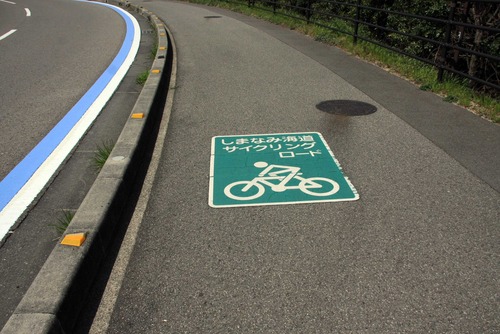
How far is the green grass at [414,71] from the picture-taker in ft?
19.7

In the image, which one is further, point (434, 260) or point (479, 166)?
point (479, 166)

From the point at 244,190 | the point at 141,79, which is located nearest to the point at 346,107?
the point at 244,190

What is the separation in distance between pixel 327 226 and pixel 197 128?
8.70ft

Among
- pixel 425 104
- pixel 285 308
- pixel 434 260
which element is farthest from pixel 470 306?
pixel 425 104

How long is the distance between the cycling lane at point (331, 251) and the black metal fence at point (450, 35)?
2.63 meters

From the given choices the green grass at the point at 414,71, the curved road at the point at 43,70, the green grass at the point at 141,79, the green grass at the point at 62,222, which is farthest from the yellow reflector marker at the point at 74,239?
the green grass at the point at 414,71

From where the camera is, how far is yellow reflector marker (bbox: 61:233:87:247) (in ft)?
8.71

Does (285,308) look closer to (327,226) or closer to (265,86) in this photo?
(327,226)

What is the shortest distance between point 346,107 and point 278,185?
9.26ft

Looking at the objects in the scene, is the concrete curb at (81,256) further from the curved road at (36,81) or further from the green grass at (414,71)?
the green grass at (414,71)

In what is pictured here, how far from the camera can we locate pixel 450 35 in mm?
7168

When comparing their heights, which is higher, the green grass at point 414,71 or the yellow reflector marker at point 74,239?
the green grass at point 414,71

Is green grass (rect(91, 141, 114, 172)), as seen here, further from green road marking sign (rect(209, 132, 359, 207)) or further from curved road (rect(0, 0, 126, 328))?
green road marking sign (rect(209, 132, 359, 207))

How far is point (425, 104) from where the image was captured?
6.23 metres
